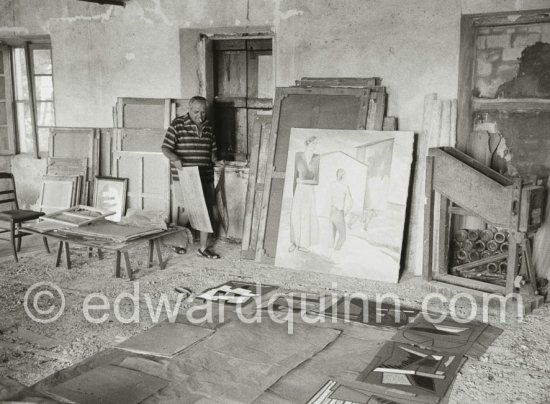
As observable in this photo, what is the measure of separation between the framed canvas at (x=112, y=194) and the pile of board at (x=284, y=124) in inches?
73.1

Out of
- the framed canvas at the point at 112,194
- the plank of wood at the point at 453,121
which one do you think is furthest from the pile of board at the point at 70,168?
the plank of wood at the point at 453,121

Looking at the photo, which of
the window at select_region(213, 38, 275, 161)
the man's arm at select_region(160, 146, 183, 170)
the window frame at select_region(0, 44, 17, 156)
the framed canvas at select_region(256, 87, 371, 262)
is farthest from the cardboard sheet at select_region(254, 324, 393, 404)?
the window frame at select_region(0, 44, 17, 156)

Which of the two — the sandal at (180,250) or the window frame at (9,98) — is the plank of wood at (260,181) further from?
the window frame at (9,98)

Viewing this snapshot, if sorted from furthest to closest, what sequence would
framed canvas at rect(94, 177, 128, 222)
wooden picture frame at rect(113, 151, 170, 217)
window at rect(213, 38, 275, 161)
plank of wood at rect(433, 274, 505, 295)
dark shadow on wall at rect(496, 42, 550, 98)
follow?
1. framed canvas at rect(94, 177, 128, 222)
2. wooden picture frame at rect(113, 151, 170, 217)
3. window at rect(213, 38, 275, 161)
4. dark shadow on wall at rect(496, 42, 550, 98)
5. plank of wood at rect(433, 274, 505, 295)

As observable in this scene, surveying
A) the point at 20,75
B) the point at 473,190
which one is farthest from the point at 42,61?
the point at 473,190

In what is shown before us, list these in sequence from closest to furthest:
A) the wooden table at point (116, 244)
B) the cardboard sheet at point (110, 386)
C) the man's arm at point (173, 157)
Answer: the cardboard sheet at point (110, 386) < the wooden table at point (116, 244) < the man's arm at point (173, 157)

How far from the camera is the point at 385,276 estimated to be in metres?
5.47

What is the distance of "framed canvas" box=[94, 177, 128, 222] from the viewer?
726 centimetres

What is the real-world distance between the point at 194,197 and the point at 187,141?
2.13 feet

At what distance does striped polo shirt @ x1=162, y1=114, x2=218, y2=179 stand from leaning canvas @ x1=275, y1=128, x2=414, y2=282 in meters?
1.06

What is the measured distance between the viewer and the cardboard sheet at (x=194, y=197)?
244 inches

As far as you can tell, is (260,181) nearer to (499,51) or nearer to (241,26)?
(241,26)

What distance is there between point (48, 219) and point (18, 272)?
0.62 meters

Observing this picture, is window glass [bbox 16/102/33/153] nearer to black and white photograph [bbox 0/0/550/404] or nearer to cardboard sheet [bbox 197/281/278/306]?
black and white photograph [bbox 0/0/550/404]
